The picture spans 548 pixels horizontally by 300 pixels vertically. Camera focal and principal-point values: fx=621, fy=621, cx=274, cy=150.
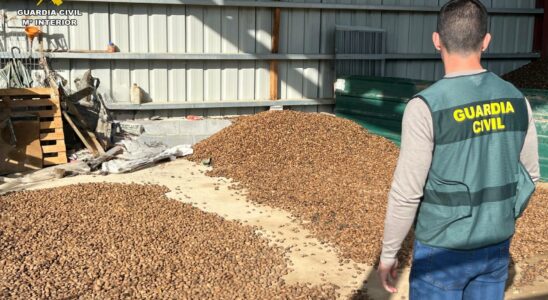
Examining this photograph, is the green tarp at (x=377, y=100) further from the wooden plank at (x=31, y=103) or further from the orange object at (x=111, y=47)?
the wooden plank at (x=31, y=103)

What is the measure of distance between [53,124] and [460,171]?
22.9ft

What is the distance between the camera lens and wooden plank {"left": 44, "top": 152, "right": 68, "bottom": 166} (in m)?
8.22

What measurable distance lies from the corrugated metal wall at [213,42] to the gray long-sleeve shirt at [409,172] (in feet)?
26.0

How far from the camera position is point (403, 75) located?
12.3m

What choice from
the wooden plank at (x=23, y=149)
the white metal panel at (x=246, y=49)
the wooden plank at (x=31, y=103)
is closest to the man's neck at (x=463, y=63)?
the wooden plank at (x=23, y=149)

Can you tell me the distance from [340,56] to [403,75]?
1.73 m

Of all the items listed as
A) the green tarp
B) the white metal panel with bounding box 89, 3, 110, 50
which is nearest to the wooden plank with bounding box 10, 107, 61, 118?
the white metal panel with bounding box 89, 3, 110, 50

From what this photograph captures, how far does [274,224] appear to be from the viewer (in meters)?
6.12

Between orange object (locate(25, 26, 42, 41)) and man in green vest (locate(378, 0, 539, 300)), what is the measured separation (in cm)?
781

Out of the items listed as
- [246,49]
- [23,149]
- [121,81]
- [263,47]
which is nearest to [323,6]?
[263,47]

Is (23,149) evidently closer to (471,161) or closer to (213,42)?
(213,42)

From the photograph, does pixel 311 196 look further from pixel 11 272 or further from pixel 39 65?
pixel 39 65

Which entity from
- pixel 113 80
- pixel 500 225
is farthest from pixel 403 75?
pixel 500 225

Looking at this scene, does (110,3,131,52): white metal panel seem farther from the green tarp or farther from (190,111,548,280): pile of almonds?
the green tarp
